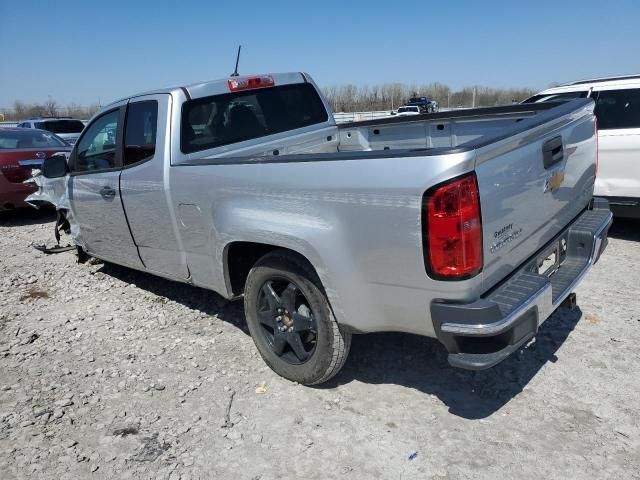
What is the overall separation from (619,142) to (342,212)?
4.56m

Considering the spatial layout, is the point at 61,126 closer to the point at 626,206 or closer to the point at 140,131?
the point at 140,131

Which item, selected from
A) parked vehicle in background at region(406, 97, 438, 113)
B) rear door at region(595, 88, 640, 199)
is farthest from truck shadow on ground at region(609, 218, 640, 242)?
parked vehicle in background at region(406, 97, 438, 113)

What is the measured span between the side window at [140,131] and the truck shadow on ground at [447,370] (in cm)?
214

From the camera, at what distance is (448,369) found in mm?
3344

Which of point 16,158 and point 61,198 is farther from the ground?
point 16,158

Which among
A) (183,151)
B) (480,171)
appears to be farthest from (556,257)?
(183,151)

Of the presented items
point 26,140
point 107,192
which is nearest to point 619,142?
point 107,192

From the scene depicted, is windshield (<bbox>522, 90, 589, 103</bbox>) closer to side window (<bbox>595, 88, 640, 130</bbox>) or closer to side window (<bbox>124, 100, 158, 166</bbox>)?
side window (<bbox>595, 88, 640, 130</bbox>)

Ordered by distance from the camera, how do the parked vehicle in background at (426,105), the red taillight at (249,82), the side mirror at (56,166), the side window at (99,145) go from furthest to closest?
1. the parked vehicle in background at (426,105)
2. the side mirror at (56,166)
3. the side window at (99,145)
4. the red taillight at (249,82)

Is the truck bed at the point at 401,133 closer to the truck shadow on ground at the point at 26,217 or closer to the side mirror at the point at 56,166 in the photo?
the side mirror at the point at 56,166

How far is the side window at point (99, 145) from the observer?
4394 millimetres

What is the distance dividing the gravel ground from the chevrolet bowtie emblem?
3.92 ft

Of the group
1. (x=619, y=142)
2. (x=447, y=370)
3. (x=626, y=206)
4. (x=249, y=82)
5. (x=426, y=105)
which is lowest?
(x=447, y=370)

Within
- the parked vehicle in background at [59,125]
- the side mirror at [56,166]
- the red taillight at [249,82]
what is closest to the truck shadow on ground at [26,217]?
the side mirror at [56,166]
